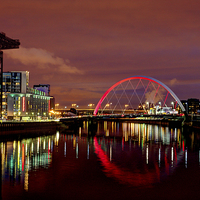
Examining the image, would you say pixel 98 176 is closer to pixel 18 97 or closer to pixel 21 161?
pixel 21 161

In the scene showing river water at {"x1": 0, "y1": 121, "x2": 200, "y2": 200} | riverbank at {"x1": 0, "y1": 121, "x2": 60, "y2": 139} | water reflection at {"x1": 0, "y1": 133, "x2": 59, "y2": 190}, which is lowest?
river water at {"x1": 0, "y1": 121, "x2": 200, "y2": 200}

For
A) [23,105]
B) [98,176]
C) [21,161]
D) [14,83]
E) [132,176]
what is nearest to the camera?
[132,176]

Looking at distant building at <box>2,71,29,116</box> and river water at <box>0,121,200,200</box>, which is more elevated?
distant building at <box>2,71,29,116</box>

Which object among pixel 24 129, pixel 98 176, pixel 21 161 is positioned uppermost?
pixel 24 129

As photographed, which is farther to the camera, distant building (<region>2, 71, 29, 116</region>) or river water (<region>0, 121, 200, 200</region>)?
distant building (<region>2, 71, 29, 116</region>)

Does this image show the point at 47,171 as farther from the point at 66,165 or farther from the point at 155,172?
the point at 155,172

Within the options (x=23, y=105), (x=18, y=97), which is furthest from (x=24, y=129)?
(x=18, y=97)

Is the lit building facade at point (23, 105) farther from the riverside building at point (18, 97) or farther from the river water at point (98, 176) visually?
the river water at point (98, 176)

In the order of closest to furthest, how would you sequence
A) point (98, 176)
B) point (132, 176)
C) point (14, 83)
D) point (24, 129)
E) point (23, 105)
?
point (132, 176) → point (98, 176) → point (24, 129) → point (23, 105) → point (14, 83)

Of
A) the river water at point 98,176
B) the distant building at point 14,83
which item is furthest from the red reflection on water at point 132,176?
the distant building at point 14,83

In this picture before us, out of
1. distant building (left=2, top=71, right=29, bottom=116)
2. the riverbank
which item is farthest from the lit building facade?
the riverbank

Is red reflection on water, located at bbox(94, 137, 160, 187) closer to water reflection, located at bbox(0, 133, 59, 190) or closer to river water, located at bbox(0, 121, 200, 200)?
river water, located at bbox(0, 121, 200, 200)

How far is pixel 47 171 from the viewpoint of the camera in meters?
28.6

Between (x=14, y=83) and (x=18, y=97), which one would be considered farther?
(x=14, y=83)
